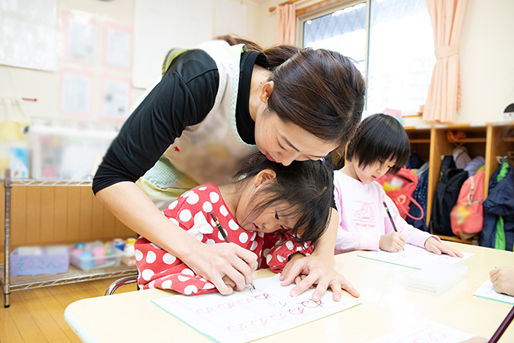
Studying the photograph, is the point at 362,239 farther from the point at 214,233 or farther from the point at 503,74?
the point at 503,74

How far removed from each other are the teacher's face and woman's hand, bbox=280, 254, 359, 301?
0.20 m

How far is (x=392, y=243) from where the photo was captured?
0.94m

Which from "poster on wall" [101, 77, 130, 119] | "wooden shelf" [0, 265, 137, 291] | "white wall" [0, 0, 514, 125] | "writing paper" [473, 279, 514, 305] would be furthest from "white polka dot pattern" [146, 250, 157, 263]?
"white wall" [0, 0, 514, 125]

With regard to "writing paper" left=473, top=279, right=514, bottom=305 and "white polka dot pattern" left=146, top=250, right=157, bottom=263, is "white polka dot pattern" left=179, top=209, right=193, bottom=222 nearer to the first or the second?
"white polka dot pattern" left=146, top=250, right=157, bottom=263

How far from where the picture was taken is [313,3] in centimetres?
51

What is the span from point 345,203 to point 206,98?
0.81 meters

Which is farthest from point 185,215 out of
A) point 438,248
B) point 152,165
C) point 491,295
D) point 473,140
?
point 473,140

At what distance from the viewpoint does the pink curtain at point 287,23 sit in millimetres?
443

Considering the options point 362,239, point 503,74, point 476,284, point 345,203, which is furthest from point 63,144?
point 503,74

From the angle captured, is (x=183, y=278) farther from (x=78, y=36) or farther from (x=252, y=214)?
(x=78, y=36)

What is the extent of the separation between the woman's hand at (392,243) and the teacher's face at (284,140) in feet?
1.85

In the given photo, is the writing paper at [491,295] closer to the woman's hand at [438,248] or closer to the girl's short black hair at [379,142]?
the woman's hand at [438,248]

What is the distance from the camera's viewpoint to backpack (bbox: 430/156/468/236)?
228 cm

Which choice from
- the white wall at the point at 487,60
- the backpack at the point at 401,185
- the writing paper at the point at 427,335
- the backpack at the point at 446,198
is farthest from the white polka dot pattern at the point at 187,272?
the white wall at the point at 487,60
